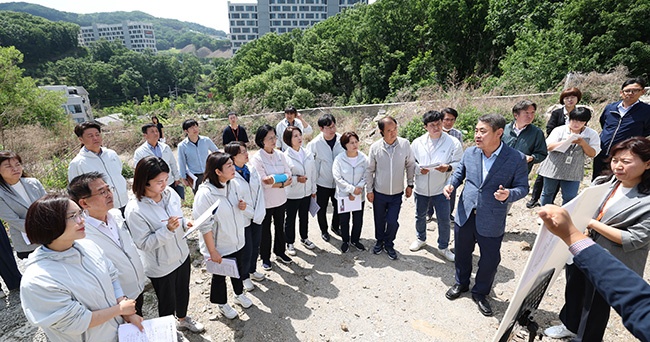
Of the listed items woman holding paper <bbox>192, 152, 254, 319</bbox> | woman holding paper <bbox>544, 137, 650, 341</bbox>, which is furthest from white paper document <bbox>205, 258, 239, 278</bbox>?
A: woman holding paper <bbox>544, 137, 650, 341</bbox>

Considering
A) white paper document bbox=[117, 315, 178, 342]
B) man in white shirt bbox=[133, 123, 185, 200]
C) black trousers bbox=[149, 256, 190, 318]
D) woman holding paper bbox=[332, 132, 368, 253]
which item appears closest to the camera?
white paper document bbox=[117, 315, 178, 342]

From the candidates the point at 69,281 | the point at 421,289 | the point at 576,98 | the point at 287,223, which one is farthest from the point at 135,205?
the point at 576,98

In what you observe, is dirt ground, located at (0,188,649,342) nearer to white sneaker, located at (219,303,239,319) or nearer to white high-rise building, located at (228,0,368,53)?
white sneaker, located at (219,303,239,319)

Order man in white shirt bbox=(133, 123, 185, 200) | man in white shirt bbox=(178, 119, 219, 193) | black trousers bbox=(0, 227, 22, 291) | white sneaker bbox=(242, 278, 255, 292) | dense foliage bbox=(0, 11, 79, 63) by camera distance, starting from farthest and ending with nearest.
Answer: dense foliage bbox=(0, 11, 79, 63)
man in white shirt bbox=(178, 119, 219, 193)
man in white shirt bbox=(133, 123, 185, 200)
white sneaker bbox=(242, 278, 255, 292)
black trousers bbox=(0, 227, 22, 291)

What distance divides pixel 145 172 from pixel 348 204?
241 centimetres

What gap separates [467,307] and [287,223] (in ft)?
7.70

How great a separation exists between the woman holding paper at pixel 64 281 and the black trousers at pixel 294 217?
2460 millimetres

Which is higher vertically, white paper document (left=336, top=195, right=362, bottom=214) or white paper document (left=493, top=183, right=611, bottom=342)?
white paper document (left=493, top=183, right=611, bottom=342)

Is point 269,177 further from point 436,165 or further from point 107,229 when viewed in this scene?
point 436,165

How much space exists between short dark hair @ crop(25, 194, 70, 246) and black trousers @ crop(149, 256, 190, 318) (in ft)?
3.56

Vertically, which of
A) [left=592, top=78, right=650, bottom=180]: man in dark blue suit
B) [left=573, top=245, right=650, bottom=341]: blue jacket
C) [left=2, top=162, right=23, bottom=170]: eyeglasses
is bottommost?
[left=573, top=245, right=650, bottom=341]: blue jacket

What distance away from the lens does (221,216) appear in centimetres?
282

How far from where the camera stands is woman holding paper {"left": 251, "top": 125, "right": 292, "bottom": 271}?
3.63 m

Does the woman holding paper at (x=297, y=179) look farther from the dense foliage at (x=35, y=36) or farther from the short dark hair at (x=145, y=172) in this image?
the dense foliage at (x=35, y=36)
